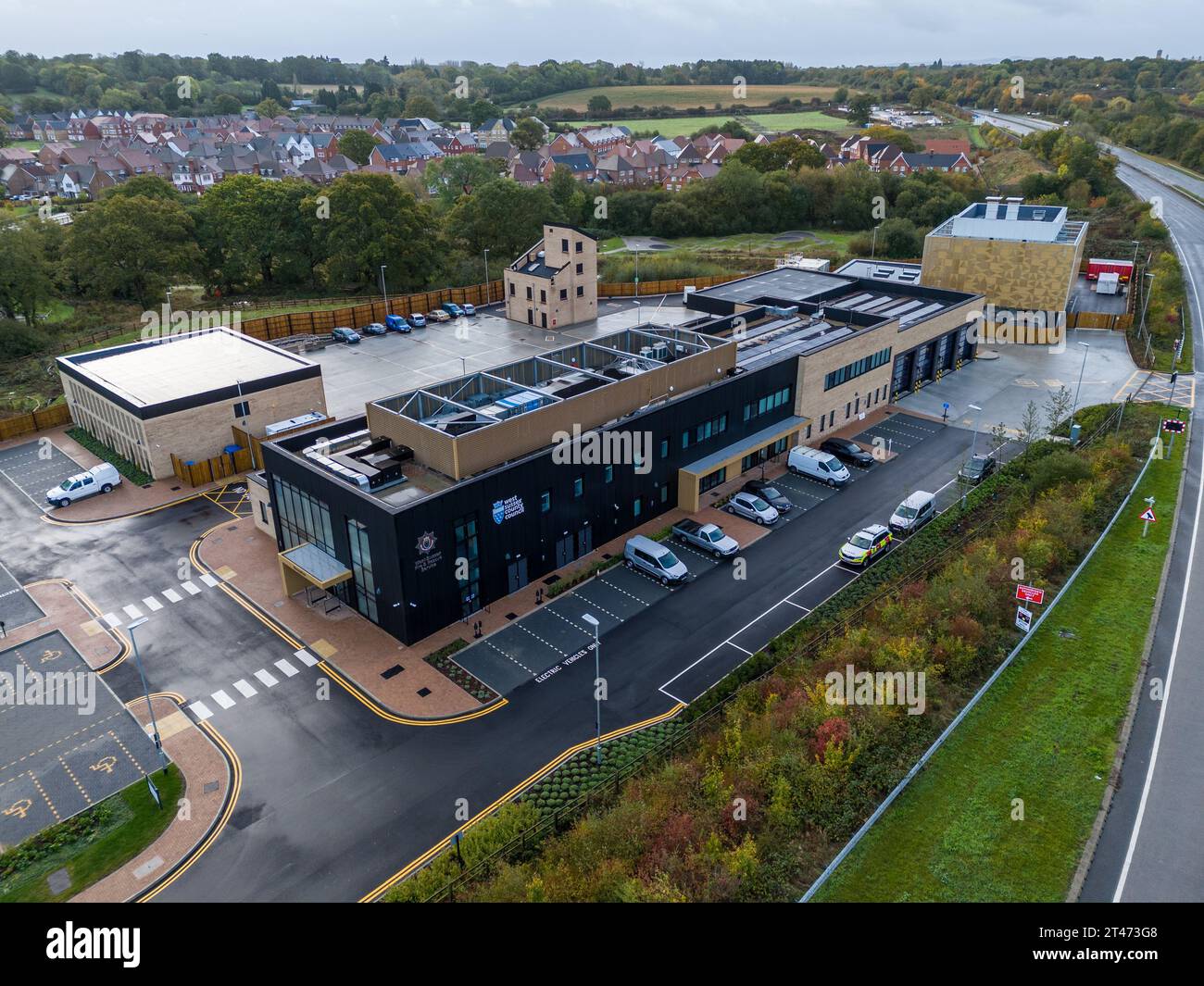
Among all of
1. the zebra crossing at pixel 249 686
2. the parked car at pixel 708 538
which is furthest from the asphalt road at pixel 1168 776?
the zebra crossing at pixel 249 686

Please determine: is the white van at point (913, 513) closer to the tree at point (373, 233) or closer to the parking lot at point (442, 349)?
the parking lot at point (442, 349)

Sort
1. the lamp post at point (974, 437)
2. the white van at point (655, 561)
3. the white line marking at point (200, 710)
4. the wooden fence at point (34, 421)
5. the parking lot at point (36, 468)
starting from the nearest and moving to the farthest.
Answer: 1. the white line marking at point (200, 710)
2. the white van at point (655, 561)
3. the lamp post at point (974, 437)
4. the parking lot at point (36, 468)
5. the wooden fence at point (34, 421)

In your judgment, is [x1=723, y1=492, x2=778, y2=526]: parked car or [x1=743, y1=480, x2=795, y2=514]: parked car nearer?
[x1=723, y1=492, x2=778, y2=526]: parked car

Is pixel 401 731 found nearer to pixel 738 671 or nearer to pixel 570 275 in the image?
pixel 738 671

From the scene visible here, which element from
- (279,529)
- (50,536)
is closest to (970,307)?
(279,529)

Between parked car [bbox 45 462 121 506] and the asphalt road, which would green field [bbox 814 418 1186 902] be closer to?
the asphalt road

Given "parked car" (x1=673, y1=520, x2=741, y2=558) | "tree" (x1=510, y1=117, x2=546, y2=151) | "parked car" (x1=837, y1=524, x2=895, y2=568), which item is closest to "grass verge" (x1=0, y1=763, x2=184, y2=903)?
"parked car" (x1=673, y1=520, x2=741, y2=558)
